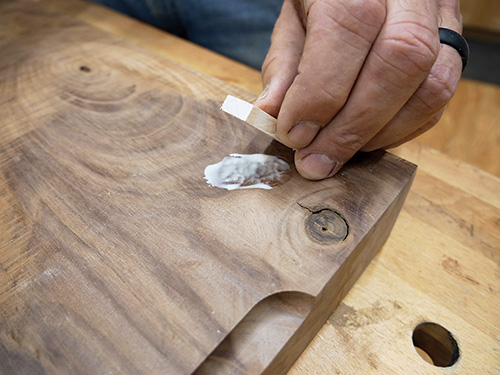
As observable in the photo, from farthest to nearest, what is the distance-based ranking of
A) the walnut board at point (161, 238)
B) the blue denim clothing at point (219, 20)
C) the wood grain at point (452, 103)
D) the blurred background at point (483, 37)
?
the blurred background at point (483, 37) → the blue denim clothing at point (219, 20) → the wood grain at point (452, 103) → the walnut board at point (161, 238)

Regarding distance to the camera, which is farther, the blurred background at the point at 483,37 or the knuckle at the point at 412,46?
the blurred background at the point at 483,37

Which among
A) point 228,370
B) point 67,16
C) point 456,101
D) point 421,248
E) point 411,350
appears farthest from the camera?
point 456,101

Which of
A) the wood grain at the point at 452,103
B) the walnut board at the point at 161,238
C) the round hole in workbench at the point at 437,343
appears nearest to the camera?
the walnut board at the point at 161,238

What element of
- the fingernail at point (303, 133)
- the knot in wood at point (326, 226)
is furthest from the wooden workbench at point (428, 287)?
the fingernail at point (303, 133)

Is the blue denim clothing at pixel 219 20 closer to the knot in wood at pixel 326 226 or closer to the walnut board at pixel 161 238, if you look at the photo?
the walnut board at pixel 161 238

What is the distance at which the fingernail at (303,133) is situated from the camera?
1.98ft

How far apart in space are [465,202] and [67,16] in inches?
43.2

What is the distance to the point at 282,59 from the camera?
2.23ft

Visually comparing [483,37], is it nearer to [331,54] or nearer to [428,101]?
[428,101]

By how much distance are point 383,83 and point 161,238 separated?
37 centimetres

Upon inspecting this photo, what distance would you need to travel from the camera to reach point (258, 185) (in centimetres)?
62

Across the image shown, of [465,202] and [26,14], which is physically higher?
[26,14]

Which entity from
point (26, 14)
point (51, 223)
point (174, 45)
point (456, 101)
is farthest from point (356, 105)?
point (26, 14)

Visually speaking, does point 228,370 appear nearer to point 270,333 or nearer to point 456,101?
point 270,333
